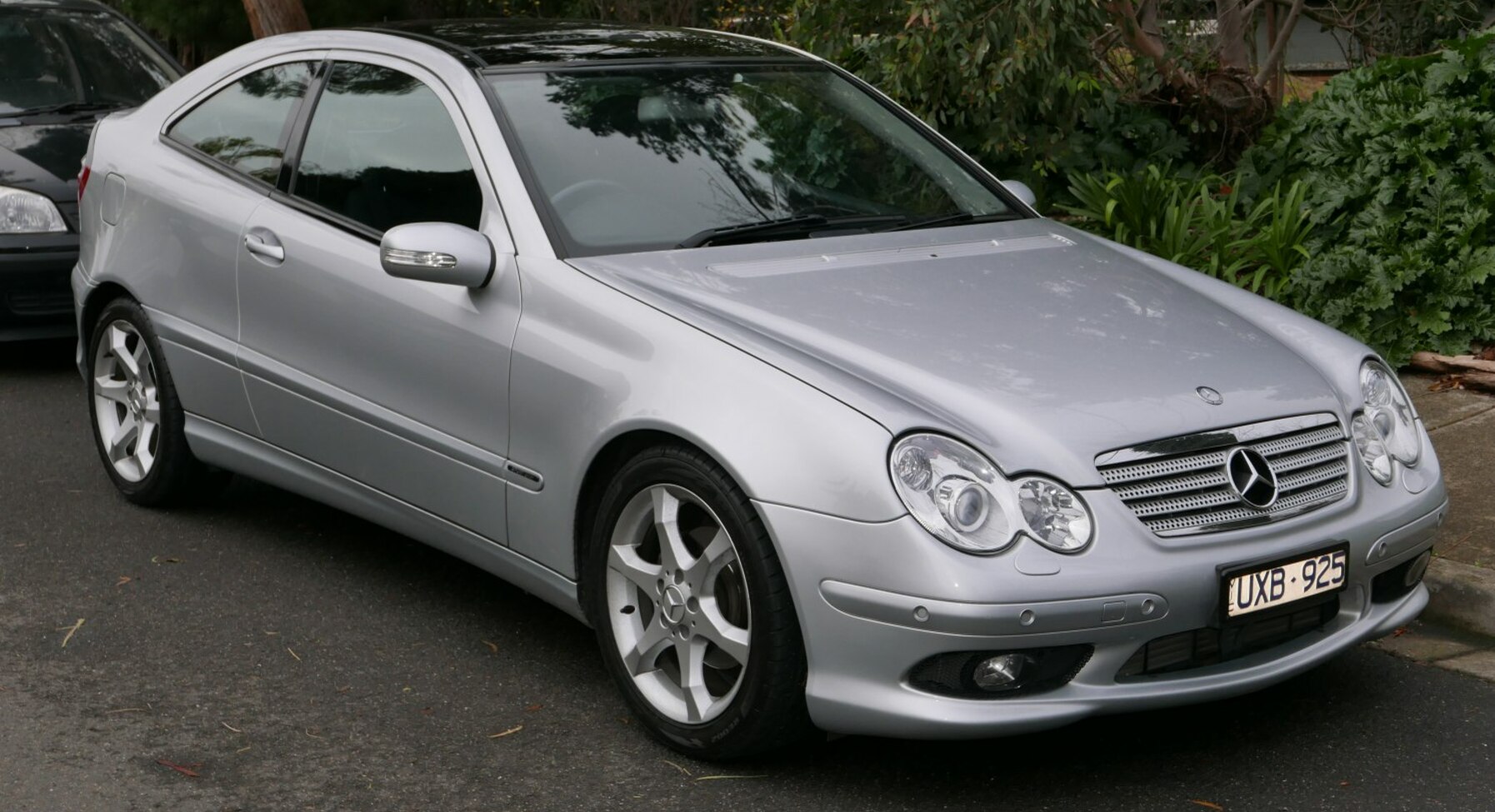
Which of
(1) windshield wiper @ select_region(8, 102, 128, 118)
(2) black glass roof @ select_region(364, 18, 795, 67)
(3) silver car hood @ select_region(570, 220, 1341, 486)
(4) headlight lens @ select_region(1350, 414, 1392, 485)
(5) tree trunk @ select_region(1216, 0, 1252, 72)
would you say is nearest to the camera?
(3) silver car hood @ select_region(570, 220, 1341, 486)

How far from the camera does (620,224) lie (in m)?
4.53

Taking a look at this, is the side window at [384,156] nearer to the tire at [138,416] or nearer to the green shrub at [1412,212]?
the tire at [138,416]

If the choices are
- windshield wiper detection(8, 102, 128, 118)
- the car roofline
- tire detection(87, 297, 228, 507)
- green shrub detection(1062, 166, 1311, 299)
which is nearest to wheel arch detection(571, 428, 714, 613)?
the car roofline

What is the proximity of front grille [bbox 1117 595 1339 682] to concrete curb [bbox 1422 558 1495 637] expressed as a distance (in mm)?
1081

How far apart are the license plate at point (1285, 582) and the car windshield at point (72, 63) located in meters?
6.93

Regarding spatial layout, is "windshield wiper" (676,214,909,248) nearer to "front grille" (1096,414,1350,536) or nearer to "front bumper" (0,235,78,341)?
"front grille" (1096,414,1350,536)

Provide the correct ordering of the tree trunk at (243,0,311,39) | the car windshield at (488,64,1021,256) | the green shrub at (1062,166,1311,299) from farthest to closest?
the tree trunk at (243,0,311,39), the green shrub at (1062,166,1311,299), the car windshield at (488,64,1021,256)

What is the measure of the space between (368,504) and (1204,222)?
4646 millimetres

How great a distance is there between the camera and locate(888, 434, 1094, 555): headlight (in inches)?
138

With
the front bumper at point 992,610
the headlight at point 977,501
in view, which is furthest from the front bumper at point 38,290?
the headlight at point 977,501

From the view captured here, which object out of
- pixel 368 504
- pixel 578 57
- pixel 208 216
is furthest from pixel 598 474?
pixel 208 216

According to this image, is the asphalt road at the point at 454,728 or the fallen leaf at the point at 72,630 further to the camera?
the fallen leaf at the point at 72,630

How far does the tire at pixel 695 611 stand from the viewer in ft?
12.2

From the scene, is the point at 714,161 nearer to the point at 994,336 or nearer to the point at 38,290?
the point at 994,336
